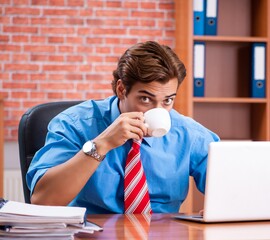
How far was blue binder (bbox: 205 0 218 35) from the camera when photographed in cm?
362

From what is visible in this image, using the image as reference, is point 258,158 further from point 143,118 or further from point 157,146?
point 157,146

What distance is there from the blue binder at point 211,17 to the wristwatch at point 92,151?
2108 millimetres

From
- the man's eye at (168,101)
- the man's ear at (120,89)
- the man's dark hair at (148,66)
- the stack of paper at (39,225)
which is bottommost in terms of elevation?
the stack of paper at (39,225)

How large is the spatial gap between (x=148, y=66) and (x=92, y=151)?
31 cm

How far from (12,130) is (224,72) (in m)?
1.42

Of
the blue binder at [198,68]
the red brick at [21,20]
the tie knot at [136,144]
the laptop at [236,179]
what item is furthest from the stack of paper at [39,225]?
the red brick at [21,20]

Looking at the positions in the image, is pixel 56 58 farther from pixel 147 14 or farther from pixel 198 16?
pixel 198 16

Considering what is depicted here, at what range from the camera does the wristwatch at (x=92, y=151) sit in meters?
1.73

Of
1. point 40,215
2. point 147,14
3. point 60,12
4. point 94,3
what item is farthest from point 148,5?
point 40,215

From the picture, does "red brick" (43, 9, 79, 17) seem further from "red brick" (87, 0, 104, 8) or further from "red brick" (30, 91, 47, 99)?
"red brick" (30, 91, 47, 99)

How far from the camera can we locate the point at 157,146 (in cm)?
195

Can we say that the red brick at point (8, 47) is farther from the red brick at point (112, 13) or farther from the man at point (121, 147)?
the man at point (121, 147)

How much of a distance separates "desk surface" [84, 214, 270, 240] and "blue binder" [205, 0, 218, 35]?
2.25 meters

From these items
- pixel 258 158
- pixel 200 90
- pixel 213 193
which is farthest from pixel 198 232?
pixel 200 90
